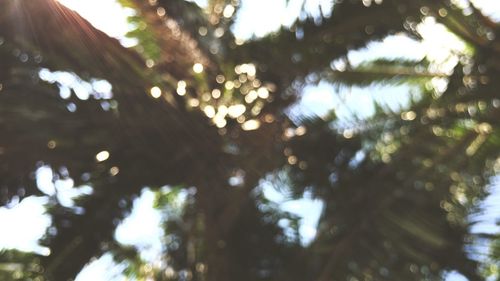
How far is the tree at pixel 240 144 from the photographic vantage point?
3121 millimetres

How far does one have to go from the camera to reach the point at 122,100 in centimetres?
326

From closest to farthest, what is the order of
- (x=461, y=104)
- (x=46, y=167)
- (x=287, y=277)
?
(x=287, y=277)
(x=46, y=167)
(x=461, y=104)

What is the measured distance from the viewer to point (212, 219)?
348 cm

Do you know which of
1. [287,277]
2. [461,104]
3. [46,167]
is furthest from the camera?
[461,104]

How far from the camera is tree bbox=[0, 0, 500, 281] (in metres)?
3.12

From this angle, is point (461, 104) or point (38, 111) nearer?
point (38, 111)

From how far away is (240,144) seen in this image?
11.6 ft

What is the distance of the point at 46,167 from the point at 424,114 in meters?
1.94

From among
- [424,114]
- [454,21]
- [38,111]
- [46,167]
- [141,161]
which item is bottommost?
[424,114]

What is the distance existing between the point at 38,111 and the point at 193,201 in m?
0.98

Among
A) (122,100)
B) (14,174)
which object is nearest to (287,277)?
(122,100)

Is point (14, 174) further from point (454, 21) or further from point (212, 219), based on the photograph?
point (454, 21)

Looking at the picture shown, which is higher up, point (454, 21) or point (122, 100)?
point (122, 100)

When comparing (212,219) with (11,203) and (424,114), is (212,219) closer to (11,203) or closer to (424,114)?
(11,203)
